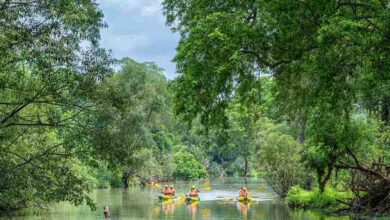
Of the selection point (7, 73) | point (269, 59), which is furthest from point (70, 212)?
point (269, 59)

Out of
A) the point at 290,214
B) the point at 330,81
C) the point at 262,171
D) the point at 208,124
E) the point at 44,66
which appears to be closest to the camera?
the point at 330,81

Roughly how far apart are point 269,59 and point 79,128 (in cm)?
586

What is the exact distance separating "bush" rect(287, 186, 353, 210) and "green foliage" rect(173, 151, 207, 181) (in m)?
52.0

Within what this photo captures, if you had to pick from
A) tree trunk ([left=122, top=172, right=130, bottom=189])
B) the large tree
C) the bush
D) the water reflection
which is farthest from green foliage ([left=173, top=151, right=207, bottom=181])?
the large tree

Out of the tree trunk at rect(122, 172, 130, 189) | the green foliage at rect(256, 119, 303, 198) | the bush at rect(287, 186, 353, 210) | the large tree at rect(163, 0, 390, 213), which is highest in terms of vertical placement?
the large tree at rect(163, 0, 390, 213)

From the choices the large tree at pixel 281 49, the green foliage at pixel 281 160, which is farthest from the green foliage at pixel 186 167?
the large tree at pixel 281 49

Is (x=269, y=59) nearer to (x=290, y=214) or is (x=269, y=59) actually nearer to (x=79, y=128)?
(x=79, y=128)

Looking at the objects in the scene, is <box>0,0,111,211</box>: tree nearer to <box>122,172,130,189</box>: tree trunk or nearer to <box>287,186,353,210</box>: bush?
<box>287,186,353,210</box>: bush

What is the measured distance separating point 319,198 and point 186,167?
5705 cm

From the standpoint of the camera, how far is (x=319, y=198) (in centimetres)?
2992

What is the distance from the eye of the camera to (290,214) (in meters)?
28.1

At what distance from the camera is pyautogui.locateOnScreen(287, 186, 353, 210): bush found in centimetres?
2825

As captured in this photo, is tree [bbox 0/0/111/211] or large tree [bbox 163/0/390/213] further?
tree [bbox 0/0/111/211]

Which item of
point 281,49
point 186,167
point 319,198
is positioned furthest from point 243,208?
point 186,167
